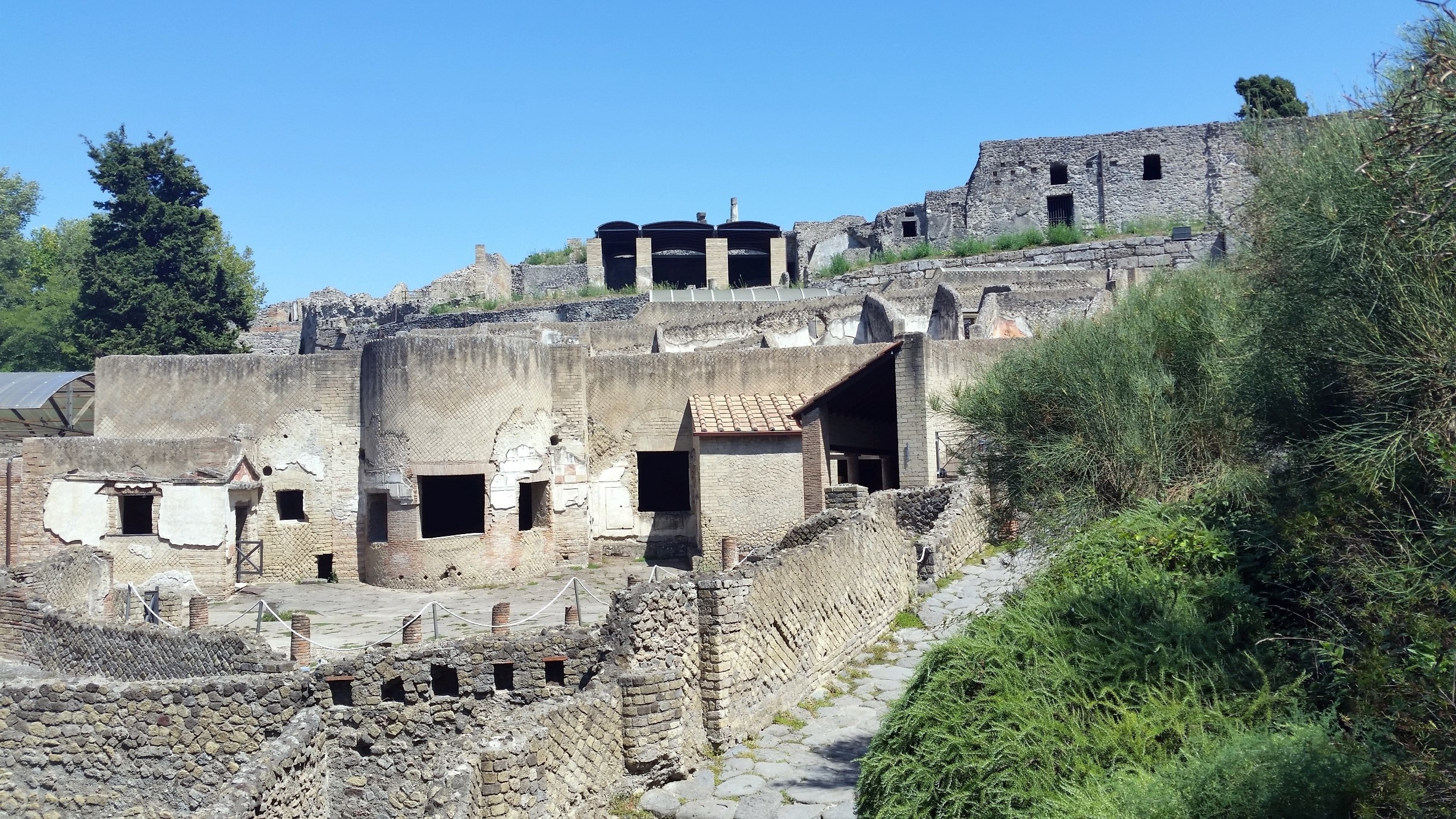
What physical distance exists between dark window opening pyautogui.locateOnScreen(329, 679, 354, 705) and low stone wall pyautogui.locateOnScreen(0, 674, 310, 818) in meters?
0.22

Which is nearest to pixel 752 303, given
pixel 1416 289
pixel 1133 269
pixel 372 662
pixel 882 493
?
pixel 1133 269

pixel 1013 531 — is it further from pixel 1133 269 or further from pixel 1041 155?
pixel 1041 155

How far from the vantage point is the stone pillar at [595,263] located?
117 ft

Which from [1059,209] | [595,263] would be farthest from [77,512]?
[1059,209]

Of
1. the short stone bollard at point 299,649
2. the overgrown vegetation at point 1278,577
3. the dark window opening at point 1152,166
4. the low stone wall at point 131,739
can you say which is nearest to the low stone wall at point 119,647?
the short stone bollard at point 299,649

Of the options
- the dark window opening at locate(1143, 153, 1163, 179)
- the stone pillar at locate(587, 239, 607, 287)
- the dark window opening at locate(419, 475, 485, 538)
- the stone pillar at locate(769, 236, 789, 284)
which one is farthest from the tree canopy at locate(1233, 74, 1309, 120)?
the dark window opening at locate(419, 475, 485, 538)

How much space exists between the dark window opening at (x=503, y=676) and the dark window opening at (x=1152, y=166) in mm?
28691

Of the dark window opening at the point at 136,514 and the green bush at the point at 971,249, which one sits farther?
the green bush at the point at 971,249

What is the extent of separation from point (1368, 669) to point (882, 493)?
9.79 m

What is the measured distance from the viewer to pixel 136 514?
57.8 feet

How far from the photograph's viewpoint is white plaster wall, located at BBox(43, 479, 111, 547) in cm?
1642

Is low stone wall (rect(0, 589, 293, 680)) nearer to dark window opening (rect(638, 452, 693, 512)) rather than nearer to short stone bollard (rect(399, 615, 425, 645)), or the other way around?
short stone bollard (rect(399, 615, 425, 645))

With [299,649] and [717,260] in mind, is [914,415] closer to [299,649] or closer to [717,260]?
[299,649]

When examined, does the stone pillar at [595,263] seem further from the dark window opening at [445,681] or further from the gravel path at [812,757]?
the dark window opening at [445,681]
